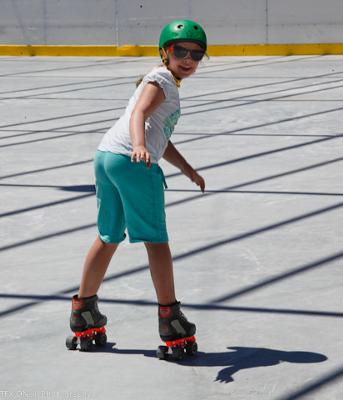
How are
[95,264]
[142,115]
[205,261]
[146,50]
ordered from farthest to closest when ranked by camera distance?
[146,50] < [205,261] < [95,264] < [142,115]

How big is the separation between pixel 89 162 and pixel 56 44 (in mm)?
14524

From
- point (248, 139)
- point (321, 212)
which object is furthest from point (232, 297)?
point (248, 139)

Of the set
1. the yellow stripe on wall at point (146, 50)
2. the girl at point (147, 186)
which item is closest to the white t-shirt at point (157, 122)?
the girl at point (147, 186)

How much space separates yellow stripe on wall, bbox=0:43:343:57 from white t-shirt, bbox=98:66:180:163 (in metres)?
17.1

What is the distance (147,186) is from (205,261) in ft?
5.71

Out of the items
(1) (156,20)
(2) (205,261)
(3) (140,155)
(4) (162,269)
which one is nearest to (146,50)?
(1) (156,20)

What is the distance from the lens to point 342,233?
662cm

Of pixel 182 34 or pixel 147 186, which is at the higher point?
pixel 182 34

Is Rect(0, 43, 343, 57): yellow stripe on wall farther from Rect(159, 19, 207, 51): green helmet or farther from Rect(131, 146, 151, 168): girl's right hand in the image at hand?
Rect(131, 146, 151, 168): girl's right hand

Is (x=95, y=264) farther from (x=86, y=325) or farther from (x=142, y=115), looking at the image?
(x=142, y=115)

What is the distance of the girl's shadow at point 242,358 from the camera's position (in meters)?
4.30

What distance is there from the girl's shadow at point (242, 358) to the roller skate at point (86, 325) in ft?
0.42

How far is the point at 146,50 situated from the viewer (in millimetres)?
22719

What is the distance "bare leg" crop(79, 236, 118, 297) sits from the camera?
4547mm
